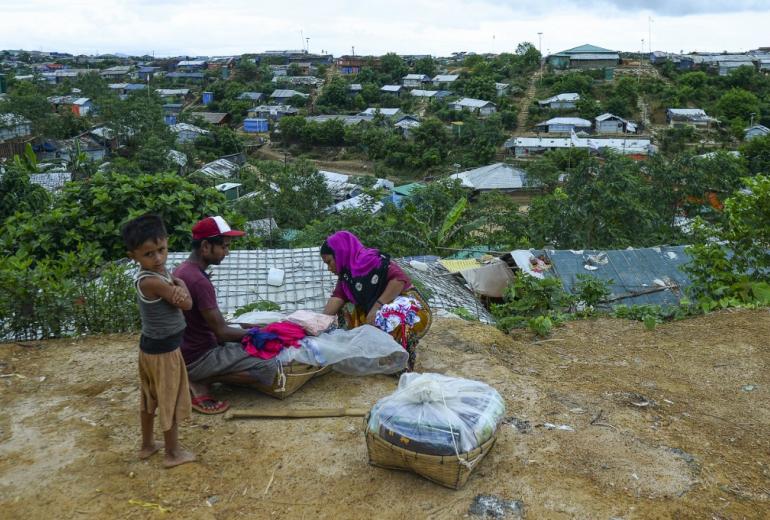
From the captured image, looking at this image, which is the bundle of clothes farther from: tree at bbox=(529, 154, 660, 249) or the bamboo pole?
tree at bbox=(529, 154, 660, 249)

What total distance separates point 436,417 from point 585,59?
185 ft

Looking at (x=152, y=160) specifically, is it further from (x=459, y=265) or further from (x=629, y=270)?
(x=629, y=270)

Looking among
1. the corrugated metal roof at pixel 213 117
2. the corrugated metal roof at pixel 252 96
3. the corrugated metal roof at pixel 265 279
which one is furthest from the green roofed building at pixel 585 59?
the corrugated metal roof at pixel 265 279

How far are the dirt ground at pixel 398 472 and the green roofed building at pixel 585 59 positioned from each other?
51929 mm

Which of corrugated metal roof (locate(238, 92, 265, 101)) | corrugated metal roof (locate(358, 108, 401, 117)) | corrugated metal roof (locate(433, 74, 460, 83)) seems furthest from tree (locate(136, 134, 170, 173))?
corrugated metal roof (locate(433, 74, 460, 83))

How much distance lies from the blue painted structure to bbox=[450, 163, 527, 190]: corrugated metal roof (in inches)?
691

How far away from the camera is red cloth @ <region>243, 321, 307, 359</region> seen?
3.65m

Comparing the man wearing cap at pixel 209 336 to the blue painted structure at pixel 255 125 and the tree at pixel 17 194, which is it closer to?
the tree at pixel 17 194

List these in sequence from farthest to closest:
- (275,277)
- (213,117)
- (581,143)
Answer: (213,117) < (581,143) < (275,277)

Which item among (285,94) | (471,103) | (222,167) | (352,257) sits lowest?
(222,167)

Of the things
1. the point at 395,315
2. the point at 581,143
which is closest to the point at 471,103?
the point at 581,143

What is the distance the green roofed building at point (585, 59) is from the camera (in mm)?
53125

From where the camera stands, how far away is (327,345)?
3893 millimetres

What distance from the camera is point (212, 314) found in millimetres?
3449
